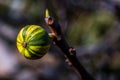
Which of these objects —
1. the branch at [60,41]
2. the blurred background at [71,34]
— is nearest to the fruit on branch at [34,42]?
the branch at [60,41]

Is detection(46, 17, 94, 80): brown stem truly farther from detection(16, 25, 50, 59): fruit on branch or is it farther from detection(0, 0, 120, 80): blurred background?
detection(0, 0, 120, 80): blurred background

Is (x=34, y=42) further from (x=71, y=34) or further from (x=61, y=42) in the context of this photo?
(x=71, y=34)

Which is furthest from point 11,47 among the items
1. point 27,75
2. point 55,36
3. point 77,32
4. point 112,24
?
point 55,36

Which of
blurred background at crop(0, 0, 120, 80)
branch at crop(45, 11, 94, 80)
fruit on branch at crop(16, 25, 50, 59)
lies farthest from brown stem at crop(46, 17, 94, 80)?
blurred background at crop(0, 0, 120, 80)

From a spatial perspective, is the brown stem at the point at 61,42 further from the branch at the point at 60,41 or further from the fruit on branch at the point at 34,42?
the fruit on branch at the point at 34,42

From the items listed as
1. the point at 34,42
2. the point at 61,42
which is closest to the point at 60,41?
the point at 61,42
